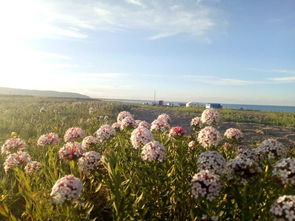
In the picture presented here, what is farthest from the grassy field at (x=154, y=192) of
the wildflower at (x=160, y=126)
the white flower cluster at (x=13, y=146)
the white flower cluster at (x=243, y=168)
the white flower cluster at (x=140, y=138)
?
the white flower cluster at (x=13, y=146)

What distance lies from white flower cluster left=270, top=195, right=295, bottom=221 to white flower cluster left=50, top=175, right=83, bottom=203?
2248 millimetres

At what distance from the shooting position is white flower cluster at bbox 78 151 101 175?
4.71 m

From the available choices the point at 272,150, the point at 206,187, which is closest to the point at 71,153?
the point at 206,187

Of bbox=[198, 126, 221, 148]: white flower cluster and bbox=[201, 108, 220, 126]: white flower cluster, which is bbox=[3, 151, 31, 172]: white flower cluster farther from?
bbox=[201, 108, 220, 126]: white flower cluster

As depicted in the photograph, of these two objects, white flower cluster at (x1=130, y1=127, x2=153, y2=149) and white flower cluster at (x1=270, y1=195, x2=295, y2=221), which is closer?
white flower cluster at (x1=270, y1=195, x2=295, y2=221)

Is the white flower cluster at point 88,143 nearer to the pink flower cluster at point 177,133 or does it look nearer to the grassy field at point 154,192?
the grassy field at point 154,192

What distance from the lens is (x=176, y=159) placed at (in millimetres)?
5195

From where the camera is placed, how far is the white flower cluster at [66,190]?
11.3ft

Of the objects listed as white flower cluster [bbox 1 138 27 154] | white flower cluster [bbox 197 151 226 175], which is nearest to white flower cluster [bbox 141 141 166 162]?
white flower cluster [bbox 197 151 226 175]

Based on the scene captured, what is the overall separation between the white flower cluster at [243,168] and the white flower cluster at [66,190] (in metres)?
1.99

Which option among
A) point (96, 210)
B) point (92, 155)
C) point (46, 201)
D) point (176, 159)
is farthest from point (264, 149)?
point (46, 201)

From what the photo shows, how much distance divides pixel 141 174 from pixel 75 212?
1.36 metres

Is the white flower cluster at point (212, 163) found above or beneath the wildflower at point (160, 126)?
beneath

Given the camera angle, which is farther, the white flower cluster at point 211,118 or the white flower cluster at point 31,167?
the white flower cluster at point 211,118
